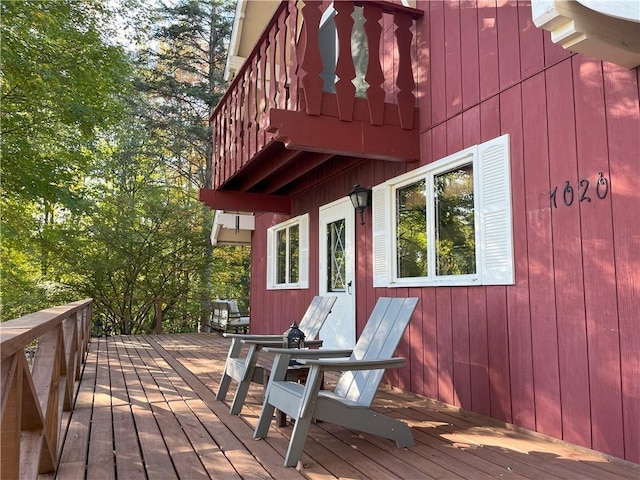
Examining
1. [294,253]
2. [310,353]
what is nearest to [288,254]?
[294,253]

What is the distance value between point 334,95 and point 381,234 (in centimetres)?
133

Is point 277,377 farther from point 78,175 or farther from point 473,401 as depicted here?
point 78,175

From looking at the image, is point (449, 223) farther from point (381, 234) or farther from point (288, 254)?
point (288, 254)

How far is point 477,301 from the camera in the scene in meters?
3.46

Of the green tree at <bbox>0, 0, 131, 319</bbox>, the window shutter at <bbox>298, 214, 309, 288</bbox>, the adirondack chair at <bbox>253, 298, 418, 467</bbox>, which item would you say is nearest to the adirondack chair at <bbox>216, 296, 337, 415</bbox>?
the adirondack chair at <bbox>253, 298, 418, 467</bbox>

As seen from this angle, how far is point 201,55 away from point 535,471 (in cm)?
1506

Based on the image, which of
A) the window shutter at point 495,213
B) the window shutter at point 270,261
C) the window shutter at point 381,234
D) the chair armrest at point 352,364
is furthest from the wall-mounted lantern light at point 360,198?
the window shutter at point 270,261

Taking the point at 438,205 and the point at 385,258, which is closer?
the point at 438,205

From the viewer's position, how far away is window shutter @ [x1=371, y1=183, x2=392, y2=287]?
14.7 feet

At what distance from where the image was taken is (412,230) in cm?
425

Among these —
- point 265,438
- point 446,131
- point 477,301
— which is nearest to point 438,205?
point 446,131

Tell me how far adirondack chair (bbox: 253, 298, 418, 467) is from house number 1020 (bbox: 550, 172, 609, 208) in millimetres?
1027

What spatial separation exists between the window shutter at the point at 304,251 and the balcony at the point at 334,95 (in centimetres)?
113

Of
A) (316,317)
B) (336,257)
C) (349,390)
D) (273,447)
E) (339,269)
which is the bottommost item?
(273,447)
